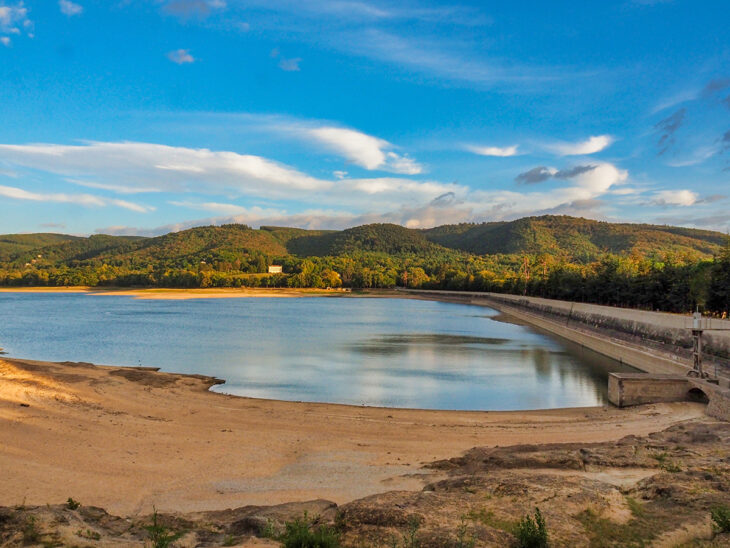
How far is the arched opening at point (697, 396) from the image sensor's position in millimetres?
17423

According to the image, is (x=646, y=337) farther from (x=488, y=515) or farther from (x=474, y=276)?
(x=474, y=276)

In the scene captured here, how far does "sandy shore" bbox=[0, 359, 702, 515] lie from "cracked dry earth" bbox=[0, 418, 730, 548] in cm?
131

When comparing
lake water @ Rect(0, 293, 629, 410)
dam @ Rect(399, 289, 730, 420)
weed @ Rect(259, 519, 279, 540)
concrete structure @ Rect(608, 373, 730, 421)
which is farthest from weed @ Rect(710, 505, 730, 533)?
concrete structure @ Rect(608, 373, 730, 421)

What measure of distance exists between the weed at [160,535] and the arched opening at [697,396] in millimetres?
17416

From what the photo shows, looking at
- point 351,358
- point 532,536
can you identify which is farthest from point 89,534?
point 351,358

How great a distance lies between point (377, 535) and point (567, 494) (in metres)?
3.00

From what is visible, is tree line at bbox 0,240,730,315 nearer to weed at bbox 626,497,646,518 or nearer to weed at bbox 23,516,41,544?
weed at bbox 626,497,646,518

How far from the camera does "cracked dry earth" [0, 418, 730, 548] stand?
611cm

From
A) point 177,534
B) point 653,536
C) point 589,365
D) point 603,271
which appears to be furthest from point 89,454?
point 603,271

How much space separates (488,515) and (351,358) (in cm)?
2286

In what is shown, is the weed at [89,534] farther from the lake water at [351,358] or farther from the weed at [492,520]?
the lake water at [351,358]

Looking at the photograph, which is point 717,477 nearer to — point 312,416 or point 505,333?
point 312,416

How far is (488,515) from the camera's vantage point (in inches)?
271

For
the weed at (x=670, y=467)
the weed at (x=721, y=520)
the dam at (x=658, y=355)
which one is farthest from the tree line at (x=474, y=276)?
the weed at (x=721, y=520)
